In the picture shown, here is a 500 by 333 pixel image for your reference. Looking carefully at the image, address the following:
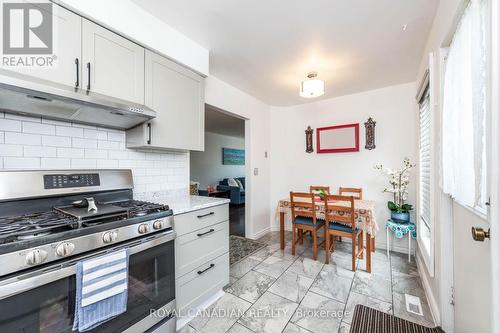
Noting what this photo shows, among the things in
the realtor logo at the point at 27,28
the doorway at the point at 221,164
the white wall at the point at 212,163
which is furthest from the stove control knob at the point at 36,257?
the white wall at the point at 212,163

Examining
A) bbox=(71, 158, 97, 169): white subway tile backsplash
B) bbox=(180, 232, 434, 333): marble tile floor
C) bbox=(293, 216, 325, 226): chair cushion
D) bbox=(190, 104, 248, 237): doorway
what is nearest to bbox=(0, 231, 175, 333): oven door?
bbox=(180, 232, 434, 333): marble tile floor

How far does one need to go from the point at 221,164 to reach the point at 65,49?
20.5 feet

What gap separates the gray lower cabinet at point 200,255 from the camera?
5.22ft

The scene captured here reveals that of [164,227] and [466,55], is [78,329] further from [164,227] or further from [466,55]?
[466,55]

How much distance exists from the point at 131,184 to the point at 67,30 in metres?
1.09

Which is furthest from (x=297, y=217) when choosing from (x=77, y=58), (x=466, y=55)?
(x=77, y=58)

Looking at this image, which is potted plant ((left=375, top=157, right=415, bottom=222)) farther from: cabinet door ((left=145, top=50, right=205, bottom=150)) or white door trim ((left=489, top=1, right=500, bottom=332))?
cabinet door ((left=145, top=50, right=205, bottom=150))

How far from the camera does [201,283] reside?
5.76 feet

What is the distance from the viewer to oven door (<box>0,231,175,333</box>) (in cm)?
87

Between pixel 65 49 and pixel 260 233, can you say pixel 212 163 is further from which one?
pixel 65 49

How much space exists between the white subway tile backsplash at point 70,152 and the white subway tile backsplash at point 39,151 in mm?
32

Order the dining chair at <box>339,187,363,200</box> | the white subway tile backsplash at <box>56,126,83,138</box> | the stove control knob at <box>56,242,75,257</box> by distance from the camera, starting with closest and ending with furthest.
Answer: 1. the stove control knob at <box>56,242,75,257</box>
2. the white subway tile backsplash at <box>56,126,83,138</box>
3. the dining chair at <box>339,187,363,200</box>

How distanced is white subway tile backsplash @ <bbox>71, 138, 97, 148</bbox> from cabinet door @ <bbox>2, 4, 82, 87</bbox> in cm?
45

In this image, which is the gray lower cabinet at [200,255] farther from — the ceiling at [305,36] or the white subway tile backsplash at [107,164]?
the ceiling at [305,36]
